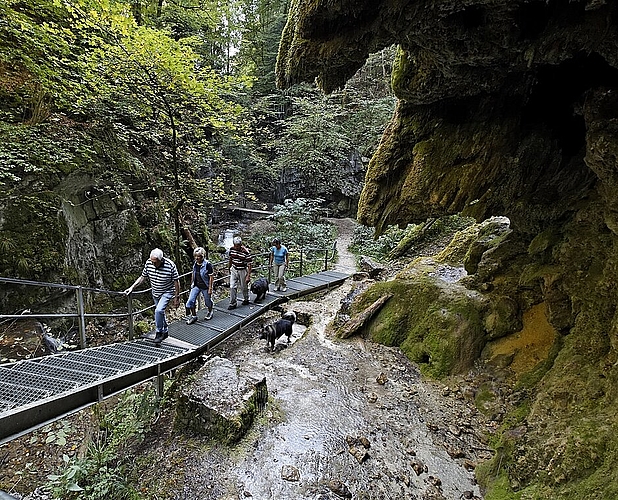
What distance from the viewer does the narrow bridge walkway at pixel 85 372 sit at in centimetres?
390

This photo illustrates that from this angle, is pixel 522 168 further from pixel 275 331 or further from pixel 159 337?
pixel 159 337

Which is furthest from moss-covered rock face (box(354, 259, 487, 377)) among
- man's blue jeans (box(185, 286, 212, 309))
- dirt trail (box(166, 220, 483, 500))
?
man's blue jeans (box(185, 286, 212, 309))

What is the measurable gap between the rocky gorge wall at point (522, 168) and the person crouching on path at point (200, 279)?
3491 millimetres

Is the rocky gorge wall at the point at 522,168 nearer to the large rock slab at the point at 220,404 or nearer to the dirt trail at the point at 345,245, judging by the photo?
the large rock slab at the point at 220,404

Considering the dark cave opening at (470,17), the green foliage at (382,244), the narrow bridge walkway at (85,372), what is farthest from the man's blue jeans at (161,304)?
the green foliage at (382,244)

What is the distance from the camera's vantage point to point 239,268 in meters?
8.83

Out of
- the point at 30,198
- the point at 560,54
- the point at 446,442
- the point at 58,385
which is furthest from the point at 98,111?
the point at 446,442

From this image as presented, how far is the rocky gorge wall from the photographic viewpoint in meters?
3.88

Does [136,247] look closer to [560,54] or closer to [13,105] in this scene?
[13,105]

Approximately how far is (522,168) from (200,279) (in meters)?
6.34

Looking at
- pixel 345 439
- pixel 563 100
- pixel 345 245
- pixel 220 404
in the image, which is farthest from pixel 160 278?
pixel 345 245

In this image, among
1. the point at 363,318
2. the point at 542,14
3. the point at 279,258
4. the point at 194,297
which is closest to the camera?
the point at 542,14

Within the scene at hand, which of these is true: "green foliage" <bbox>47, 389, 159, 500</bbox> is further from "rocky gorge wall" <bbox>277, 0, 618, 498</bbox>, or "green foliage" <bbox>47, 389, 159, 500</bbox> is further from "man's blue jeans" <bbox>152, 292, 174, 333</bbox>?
"rocky gorge wall" <bbox>277, 0, 618, 498</bbox>

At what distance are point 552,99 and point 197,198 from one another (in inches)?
367
